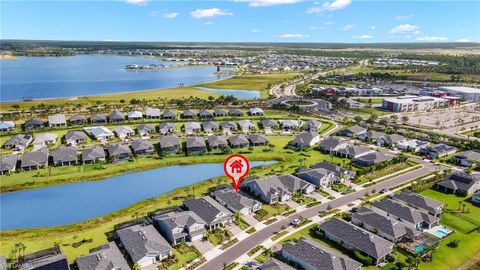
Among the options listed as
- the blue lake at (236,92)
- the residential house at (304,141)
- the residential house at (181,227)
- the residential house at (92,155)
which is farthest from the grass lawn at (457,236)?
the blue lake at (236,92)

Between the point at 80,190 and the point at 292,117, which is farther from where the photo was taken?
the point at 292,117

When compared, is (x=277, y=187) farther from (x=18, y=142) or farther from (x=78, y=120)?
(x=78, y=120)

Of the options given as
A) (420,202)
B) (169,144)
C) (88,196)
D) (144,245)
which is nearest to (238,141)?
(169,144)

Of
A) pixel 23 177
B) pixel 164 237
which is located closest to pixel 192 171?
pixel 164 237

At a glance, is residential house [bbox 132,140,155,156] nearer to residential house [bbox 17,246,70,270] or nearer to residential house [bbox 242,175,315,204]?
residential house [bbox 242,175,315,204]

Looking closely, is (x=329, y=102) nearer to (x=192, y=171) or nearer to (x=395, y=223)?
(x=192, y=171)

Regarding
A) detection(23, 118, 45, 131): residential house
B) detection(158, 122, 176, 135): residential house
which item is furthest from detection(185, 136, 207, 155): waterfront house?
detection(23, 118, 45, 131): residential house

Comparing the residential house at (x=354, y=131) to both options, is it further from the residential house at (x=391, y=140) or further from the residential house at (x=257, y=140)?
the residential house at (x=257, y=140)
